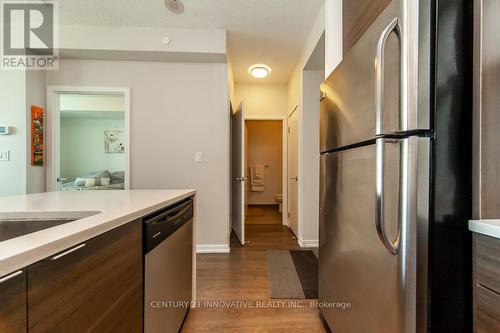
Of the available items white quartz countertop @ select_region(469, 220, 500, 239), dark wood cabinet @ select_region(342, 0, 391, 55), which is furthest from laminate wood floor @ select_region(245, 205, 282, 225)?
white quartz countertop @ select_region(469, 220, 500, 239)

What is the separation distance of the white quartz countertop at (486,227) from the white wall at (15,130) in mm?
3667

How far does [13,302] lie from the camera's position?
41 cm

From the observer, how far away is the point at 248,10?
88.3 inches

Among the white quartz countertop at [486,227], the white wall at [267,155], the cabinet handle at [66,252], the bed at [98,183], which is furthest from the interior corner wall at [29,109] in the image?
the white wall at [267,155]

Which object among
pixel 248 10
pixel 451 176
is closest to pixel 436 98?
pixel 451 176

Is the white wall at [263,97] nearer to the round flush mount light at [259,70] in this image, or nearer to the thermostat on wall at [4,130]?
the round flush mount light at [259,70]

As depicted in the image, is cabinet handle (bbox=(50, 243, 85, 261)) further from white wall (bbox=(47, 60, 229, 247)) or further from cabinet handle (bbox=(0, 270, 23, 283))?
white wall (bbox=(47, 60, 229, 247))

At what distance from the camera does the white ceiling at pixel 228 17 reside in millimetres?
2168

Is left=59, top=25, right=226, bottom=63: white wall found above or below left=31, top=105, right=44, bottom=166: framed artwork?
above

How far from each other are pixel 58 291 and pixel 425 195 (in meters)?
1.05

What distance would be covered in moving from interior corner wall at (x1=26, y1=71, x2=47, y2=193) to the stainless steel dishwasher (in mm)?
2298

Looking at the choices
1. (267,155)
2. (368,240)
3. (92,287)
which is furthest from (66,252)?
(267,155)

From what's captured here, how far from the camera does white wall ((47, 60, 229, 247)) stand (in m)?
2.80

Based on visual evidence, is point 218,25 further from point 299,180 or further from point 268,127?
point 268,127
